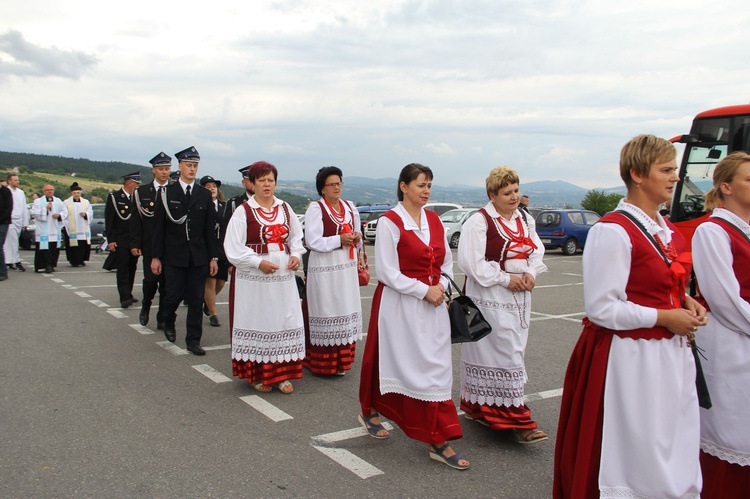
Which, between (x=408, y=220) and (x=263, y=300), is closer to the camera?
(x=408, y=220)

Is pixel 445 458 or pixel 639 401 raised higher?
pixel 639 401

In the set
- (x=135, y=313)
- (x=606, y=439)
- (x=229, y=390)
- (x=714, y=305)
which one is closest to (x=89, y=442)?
(x=229, y=390)

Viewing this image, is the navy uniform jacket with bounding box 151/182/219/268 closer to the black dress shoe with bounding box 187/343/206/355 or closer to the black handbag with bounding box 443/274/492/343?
the black dress shoe with bounding box 187/343/206/355

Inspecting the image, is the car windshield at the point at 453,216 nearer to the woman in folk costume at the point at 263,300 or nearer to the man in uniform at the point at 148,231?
the man in uniform at the point at 148,231

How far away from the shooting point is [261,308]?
6000mm

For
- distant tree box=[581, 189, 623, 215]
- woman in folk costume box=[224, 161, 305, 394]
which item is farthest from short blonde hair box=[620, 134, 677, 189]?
distant tree box=[581, 189, 623, 215]

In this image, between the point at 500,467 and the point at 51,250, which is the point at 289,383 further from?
the point at 51,250

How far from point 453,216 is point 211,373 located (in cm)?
2053

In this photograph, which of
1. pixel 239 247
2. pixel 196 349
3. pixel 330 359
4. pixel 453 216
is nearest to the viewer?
pixel 239 247

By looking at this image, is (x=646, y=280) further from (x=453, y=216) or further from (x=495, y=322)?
(x=453, y=216)

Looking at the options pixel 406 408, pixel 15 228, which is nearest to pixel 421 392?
pixel 406 408

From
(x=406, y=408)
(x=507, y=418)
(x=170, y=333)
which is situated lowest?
(x=170, y=333)

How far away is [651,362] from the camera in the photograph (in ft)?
9.47

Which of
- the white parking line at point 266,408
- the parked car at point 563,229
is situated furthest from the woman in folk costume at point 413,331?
the parked car at point 563,229
